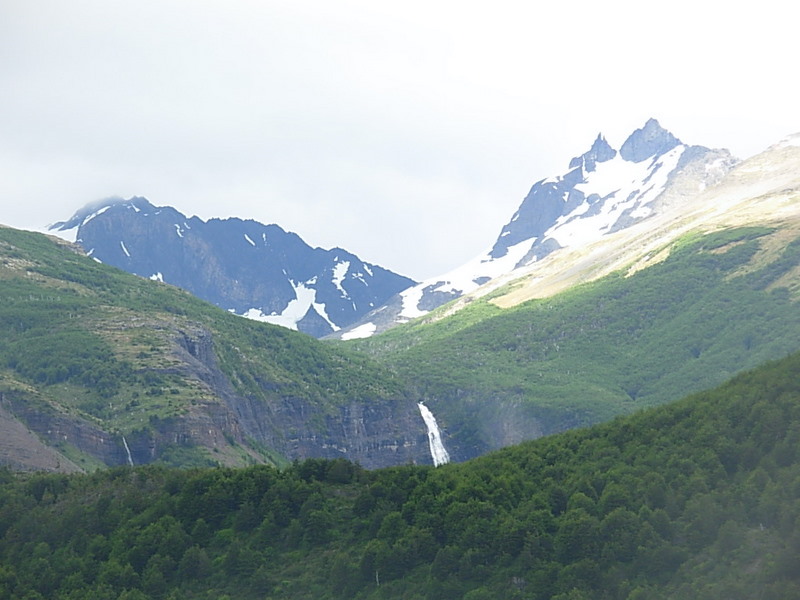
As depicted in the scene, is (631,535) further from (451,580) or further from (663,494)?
(451,580)

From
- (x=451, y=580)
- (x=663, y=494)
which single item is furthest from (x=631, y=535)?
(x=451, y=580)

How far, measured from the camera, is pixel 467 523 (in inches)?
5108

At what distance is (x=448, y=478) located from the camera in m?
144

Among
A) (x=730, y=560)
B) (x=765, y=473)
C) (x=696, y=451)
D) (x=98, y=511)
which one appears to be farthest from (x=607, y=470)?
(x=98, y=511)

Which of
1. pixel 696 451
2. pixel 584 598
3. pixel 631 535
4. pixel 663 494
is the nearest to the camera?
pixel 584 598

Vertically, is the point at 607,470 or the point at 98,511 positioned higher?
the point at 98,511


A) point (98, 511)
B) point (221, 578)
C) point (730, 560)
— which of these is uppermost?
point (98, 511)

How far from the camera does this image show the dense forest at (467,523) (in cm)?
11588

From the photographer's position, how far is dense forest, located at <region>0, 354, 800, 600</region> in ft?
380

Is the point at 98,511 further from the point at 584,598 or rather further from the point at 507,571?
the point at 584,598

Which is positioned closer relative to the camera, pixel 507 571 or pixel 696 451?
pixel 507 571

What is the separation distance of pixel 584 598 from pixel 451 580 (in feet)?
50.4

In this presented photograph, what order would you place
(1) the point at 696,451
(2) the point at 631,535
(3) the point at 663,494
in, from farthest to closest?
(1) the point at 696,451
(3) the point at 663,494
(2) the point at 631,535

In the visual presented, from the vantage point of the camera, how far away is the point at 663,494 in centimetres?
12800
